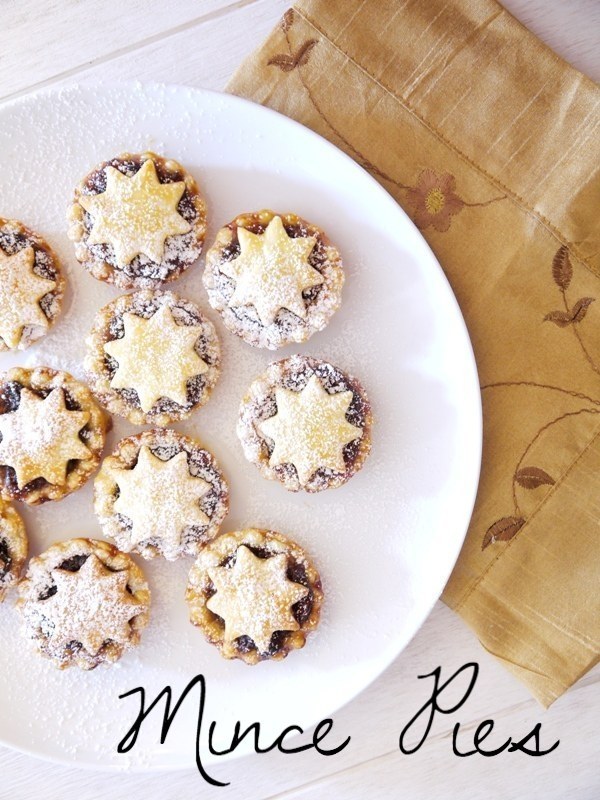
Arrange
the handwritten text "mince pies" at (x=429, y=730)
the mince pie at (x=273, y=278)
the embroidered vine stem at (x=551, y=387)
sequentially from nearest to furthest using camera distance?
the mince pie at (x=273, y=278), the embroidered vine stem at (x=551, y=387), the handwritten text "mince pies" at (x=429, y=730)

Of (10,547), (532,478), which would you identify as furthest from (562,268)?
(10,547)

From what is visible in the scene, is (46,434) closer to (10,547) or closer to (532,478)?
(10,547)

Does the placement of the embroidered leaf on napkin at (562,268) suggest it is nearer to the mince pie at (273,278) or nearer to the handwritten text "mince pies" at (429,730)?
the mince pie at (273,278)

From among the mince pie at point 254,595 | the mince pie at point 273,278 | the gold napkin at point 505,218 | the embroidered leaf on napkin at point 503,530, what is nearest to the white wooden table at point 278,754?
the gold napkin at point 505,218

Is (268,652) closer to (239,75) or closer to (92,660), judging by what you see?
(92,660)

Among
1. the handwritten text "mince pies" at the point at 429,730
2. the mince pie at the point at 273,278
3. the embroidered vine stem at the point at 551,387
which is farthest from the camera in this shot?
the handwritten text "mince pies" at the point at 429,730

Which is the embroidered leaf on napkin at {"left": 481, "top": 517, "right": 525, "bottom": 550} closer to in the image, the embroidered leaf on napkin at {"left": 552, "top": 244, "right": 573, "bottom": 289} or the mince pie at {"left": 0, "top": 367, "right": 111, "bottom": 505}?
the embroidered leaf on napkin at {"left": 552, "top": 244, "right": 573, "bottom": 289}

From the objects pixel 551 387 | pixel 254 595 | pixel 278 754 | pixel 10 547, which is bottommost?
pixel 278 754
